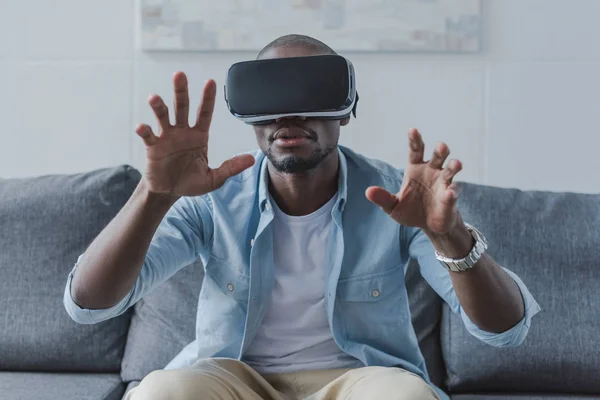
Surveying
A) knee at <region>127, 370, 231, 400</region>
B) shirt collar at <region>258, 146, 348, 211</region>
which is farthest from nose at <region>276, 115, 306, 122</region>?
knee at <region>127, 370, 231, 400</region>

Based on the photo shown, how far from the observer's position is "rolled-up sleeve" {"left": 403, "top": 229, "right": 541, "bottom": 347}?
5.25ft

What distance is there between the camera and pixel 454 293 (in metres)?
1.66

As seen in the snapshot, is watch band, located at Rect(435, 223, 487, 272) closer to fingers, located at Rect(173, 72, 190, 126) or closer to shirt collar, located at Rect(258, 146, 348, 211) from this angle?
shirt collar, located at Rect(258, 146, 348, 211)

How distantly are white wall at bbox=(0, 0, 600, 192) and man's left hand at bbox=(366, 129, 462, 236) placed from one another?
1.10m

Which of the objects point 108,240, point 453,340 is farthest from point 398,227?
point 108,240

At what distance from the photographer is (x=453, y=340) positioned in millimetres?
2076

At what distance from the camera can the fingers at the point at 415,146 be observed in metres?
1.39

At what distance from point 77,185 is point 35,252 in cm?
21

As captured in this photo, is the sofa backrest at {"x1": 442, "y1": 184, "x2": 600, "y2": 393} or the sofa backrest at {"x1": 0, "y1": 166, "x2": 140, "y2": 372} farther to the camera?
the sofa backrest at {"x1": 0, "y1": 166, "x2": 140, "y2": 372}

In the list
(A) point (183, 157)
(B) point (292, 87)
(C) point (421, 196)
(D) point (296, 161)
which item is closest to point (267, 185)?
(D) point (296, 161)

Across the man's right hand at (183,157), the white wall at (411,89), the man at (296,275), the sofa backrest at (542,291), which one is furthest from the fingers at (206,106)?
the white wall at (411,89)

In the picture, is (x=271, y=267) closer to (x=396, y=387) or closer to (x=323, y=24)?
(x=396, y=387)

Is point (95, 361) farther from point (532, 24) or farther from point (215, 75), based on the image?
point (532, 24)

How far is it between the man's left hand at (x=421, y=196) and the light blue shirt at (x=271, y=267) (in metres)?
0.31
